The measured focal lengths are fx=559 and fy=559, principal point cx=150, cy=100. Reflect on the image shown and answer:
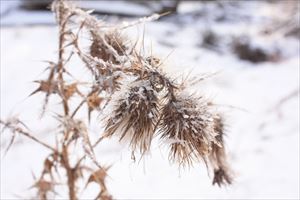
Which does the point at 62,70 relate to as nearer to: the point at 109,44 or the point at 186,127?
the point at 109,44

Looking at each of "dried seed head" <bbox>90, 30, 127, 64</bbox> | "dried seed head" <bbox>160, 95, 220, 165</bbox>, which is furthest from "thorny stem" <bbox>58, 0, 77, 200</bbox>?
"dried seed head" <bbox>160, 95, 220, 165</bbox>

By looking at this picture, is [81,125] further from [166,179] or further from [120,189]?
[166,179]

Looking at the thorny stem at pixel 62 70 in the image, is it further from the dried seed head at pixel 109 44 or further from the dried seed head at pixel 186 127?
the dried seed head at pixel 186 127

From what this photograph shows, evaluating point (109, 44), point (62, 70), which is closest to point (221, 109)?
point (109, 44)

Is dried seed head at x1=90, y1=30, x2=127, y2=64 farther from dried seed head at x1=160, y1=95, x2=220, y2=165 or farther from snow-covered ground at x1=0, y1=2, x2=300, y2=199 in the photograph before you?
dried seed head at x1=160, y1=95, x2=220, y2=165

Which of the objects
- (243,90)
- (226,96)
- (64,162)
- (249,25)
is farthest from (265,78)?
(64,162)

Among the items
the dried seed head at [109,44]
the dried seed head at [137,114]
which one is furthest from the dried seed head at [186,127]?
the dried seed head at [109,44]
